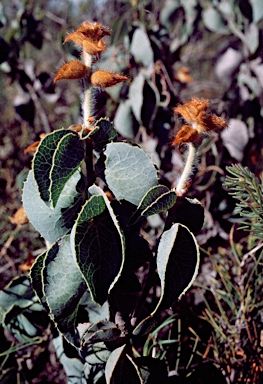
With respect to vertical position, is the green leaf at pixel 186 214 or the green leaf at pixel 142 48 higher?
the green leaf at pixel 186 214

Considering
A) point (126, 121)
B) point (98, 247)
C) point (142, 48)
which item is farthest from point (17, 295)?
point (142, 48)

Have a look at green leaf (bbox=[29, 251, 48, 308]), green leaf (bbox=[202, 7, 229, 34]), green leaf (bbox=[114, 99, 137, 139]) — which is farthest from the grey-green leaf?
green leaf (bbox=[202, 7, 229, 34])

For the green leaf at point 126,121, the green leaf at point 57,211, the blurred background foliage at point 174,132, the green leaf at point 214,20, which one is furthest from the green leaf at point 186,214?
the green leaf at point 214,20

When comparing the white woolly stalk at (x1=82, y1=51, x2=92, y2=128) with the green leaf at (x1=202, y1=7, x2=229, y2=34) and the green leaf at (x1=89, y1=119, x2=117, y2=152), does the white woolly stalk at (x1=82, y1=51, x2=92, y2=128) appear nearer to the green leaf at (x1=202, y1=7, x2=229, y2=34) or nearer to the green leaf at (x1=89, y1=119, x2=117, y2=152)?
the green leaf at (x1=89, y1=119, x2=117, y2=152)

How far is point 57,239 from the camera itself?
0.53 m

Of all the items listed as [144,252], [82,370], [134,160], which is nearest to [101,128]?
[134,160]

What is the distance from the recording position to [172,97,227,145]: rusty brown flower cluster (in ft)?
1.63

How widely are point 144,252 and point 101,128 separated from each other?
15cm

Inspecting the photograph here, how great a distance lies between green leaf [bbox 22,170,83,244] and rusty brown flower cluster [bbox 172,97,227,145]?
0.13 meters

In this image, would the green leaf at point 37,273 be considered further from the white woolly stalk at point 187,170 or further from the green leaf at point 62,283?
the white woolly stalk at point 187,170

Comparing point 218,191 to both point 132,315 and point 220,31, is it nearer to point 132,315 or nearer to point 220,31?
point 220,31

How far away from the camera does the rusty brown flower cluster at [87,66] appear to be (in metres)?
0.49

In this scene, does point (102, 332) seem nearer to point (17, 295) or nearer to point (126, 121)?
point (17, 295)

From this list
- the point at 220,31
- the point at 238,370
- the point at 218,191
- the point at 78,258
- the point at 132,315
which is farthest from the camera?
the point at 220,31
